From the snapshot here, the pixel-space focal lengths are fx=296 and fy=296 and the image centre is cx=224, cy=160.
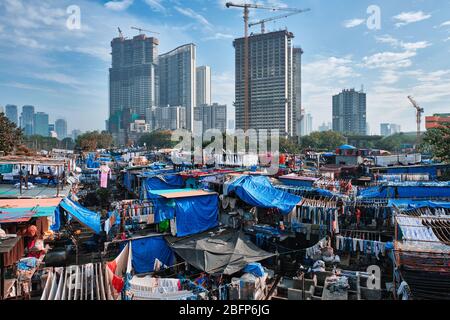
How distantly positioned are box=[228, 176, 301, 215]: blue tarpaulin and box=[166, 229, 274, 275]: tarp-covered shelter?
1.54 meters

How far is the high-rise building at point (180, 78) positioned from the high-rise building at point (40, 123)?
289ft

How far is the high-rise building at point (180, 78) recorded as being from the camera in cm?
15362

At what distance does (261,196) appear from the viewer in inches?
504

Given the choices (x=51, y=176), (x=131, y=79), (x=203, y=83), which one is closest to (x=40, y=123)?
(x=131, y=79)

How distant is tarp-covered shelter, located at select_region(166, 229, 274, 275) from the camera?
10055 millimetres

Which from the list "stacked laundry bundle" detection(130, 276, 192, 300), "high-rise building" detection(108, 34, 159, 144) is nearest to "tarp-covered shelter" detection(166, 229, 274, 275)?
"stacked laundry bundle" detection(130, 276, 192, 300)

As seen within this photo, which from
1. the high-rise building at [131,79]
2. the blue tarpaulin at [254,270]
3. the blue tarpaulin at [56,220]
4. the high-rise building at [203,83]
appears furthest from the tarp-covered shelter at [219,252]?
the high-rise building at [203,83]

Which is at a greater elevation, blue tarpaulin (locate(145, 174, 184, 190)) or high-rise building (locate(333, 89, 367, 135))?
high-rise building (locate(333, 89, 367, 135))

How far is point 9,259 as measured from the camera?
276 inches

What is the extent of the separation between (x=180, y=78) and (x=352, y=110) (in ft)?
291

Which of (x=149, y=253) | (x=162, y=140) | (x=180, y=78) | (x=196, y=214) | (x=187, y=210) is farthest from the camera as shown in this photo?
(x=180, y=78)

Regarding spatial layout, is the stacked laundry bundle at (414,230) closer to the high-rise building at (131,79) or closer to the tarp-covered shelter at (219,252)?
the tarp-covered shelter at (219,252)

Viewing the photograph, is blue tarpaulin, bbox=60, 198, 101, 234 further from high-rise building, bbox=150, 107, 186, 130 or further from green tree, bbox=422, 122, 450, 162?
high-rise building, bbox=150, 107, 186, 130

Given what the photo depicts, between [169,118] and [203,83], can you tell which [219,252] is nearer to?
[169,118]
